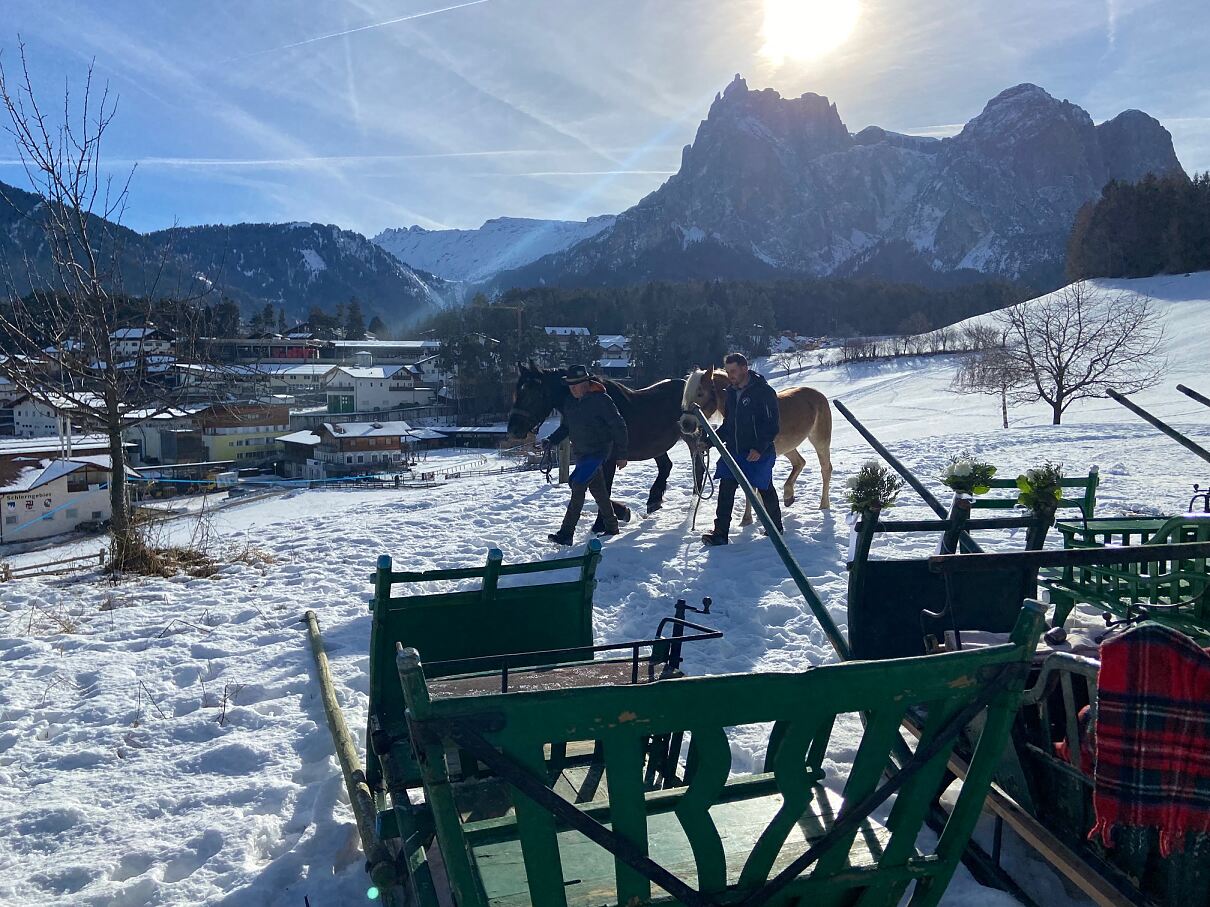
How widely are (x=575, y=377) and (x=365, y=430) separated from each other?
45.5m

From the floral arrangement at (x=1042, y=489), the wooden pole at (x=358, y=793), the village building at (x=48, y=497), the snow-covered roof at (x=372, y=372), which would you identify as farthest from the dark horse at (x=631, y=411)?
→ the snow-covered roof at (x=372, y=372)

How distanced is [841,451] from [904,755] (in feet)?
56.6

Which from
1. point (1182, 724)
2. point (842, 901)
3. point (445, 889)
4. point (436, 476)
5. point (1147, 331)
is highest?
point (1147, 331)

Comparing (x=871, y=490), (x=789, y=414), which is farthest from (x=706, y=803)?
(x=789, y=414)

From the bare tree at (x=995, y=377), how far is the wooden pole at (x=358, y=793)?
2452cm

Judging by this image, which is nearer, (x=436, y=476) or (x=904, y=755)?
(x=904, y=755)

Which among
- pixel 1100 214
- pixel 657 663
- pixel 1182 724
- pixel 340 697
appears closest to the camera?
pixel 1182 724

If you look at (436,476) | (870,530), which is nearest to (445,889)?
(870,530)

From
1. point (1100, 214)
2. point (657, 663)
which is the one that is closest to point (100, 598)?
point (657, 663)

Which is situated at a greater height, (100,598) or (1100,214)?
(1100,214)

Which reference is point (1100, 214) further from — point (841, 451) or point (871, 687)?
point (871, 687)

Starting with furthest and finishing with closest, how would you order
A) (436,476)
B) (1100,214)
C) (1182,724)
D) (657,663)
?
1. (1100,214)
2. (436,476)
3. (657,663)
4. (1182,724)

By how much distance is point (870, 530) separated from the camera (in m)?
3.90

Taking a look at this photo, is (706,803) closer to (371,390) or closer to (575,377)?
(575,377)
